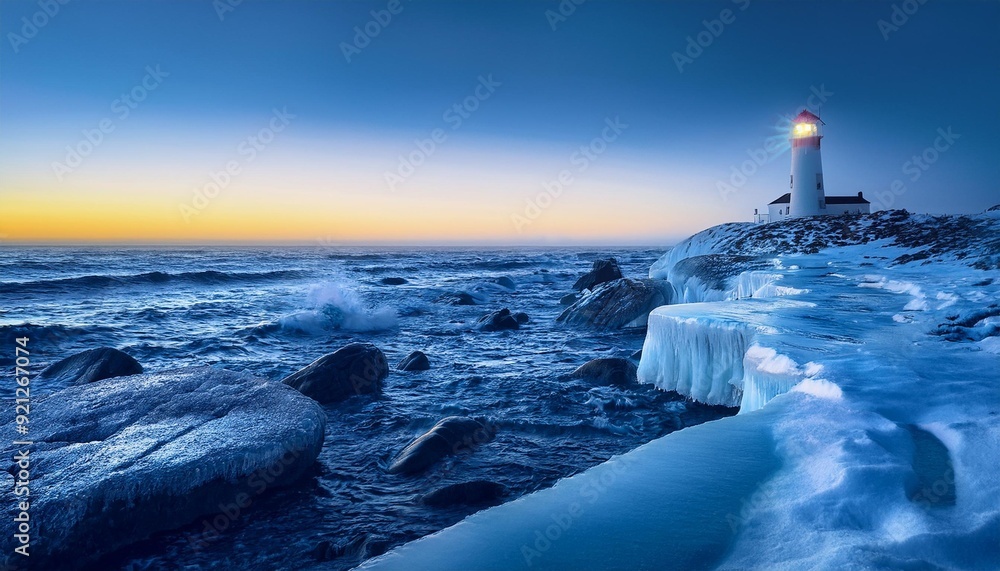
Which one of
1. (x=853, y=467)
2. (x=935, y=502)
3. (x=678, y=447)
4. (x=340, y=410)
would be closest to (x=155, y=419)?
(x=340, y=410)

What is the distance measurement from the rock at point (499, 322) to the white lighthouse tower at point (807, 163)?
25.6 m

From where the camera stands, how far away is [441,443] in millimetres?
7184

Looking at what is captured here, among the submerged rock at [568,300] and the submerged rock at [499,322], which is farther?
the submerged rock at [568,300]

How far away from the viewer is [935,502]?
326cm

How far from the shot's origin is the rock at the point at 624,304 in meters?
16.8

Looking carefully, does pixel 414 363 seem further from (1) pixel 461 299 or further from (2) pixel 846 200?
(2) pixel 846 200

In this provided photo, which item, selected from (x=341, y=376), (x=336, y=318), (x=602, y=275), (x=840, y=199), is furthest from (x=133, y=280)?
(x=840, y=199)

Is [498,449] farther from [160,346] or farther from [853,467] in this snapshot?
[160,346]

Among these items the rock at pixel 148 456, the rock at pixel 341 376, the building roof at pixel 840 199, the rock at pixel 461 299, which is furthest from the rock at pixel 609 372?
the building roof at pixel 840 199

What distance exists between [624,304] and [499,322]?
14.1ft

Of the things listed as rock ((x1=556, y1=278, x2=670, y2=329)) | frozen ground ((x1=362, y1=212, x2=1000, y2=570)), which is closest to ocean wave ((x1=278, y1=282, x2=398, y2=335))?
rock ((x1=556, y1=278, x2=670, y2=329))

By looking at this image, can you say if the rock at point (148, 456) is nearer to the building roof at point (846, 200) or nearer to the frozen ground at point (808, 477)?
the frozen ground at point (808, 477)

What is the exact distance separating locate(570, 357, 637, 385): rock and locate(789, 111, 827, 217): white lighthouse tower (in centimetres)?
2950

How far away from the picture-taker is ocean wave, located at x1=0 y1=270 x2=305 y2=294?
27.8 m
